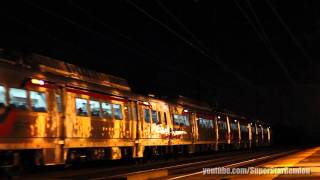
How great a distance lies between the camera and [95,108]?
1838cm

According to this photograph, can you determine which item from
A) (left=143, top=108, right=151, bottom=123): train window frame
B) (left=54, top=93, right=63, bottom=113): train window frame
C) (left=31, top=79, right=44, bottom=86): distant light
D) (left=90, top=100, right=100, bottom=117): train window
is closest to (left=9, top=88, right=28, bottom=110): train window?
(left=31, top=79, right=44, bottom=86): distant light

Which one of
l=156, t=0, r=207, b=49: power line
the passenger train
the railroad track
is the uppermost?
l=156, t=0, r=207, b=49: power line

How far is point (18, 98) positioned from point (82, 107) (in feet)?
12.0

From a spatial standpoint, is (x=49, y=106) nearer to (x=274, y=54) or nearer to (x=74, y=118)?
(x=74, y=118)

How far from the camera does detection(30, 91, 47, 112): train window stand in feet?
48.0

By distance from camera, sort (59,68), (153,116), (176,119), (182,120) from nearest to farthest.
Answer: (59,68), (153,116), (176,119), (182,120)

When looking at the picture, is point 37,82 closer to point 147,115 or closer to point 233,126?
point 147,115

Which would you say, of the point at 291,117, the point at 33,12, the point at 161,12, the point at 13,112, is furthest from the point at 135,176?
the point at 291,117

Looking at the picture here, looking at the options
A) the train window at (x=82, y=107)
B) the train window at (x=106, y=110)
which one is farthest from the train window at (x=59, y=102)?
the train window at (x=106, y=110)

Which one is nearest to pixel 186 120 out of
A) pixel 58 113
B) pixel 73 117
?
pixel 73 117

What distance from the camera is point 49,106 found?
15.4 meters

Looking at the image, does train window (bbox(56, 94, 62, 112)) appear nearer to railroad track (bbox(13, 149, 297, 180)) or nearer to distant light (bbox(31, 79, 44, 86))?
distant light (bbox(31, 79, 44, 86))

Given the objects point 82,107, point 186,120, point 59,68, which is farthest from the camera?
point 186,120

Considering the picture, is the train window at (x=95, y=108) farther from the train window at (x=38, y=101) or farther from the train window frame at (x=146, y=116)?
the train window frame at (x=146, y=116)
